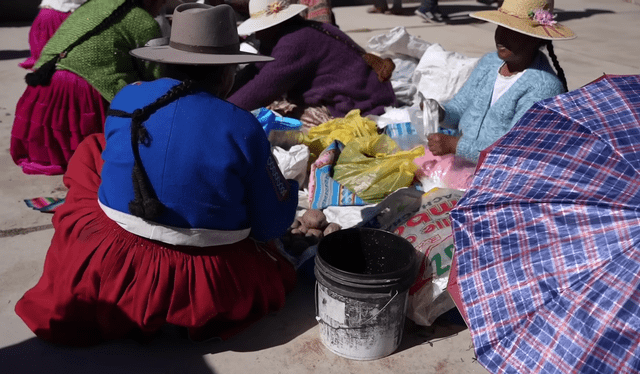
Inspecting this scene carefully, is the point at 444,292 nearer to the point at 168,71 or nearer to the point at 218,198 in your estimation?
the point at 218,198

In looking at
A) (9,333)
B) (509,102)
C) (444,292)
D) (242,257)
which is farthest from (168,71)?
(509,102)

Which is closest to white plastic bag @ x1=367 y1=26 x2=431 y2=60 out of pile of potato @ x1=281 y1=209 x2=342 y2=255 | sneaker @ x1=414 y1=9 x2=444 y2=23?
pile of potato @ x1=281 y1=209 x2=342 y2=255

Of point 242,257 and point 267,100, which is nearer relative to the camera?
point 242,257

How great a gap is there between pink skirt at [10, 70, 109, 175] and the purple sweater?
0.96 m

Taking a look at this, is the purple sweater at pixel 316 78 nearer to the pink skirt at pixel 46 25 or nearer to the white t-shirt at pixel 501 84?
the white t-shirt at pixel 501 84

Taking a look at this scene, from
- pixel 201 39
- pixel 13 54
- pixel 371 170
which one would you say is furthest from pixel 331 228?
pixel 13 54

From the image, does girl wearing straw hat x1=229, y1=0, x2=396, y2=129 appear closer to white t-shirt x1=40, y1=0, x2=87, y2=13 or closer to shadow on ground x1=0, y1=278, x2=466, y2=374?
white t-shirt x1=40, y1=0, x2=87, y2=13

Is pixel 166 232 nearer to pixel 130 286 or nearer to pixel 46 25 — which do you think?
pixel 130 286

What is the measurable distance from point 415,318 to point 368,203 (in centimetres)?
99

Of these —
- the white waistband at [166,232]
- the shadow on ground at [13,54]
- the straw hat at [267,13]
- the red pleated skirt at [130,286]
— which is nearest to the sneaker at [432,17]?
the shadow on ground at [13,54]

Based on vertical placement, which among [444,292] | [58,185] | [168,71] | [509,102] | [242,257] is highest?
[168,71]

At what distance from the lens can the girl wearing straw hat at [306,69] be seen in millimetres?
4238

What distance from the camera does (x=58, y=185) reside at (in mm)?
4230

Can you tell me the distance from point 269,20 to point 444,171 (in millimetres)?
1638
